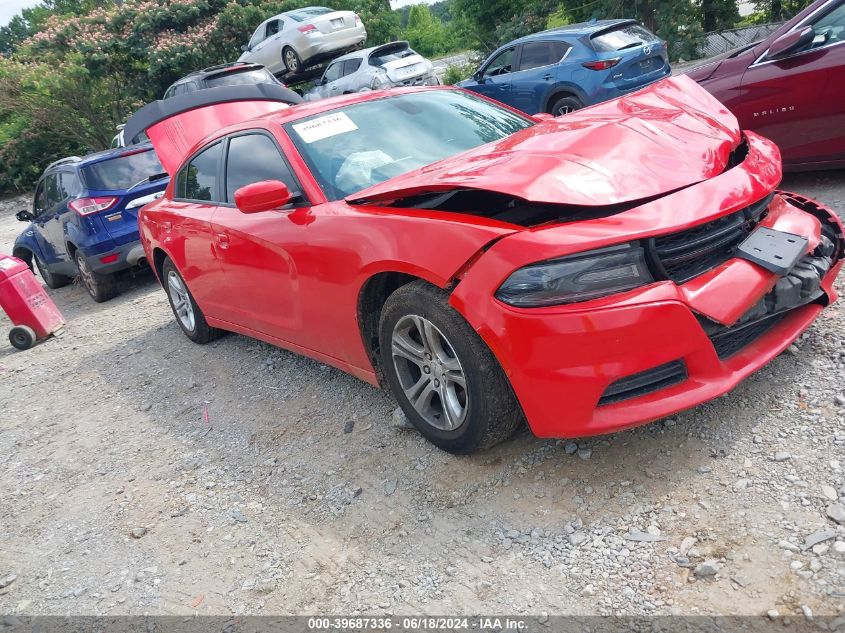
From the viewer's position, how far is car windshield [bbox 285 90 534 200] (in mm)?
3705

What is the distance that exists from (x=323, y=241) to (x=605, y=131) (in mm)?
1437

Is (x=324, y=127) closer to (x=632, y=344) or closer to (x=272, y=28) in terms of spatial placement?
(x=632, y=344)

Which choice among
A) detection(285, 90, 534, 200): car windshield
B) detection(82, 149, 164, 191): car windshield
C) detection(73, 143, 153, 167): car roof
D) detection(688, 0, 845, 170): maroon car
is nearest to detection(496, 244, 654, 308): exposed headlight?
detection(285, 90, 534, 200): car windshield

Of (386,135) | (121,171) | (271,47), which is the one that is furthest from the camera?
(271,47)

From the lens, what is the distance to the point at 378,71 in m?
14.9

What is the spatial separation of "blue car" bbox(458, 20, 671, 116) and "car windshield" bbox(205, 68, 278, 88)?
386 cm

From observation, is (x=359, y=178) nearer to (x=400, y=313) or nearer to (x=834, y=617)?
(x=400, y=313)

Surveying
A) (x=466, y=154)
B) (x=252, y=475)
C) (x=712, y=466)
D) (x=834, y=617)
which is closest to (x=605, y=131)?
(x=466, y=154)

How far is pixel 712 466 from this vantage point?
108 inches

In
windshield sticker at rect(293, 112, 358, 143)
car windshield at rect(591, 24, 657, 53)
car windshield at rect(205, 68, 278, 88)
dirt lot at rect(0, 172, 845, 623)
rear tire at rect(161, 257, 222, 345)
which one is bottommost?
dirt lot at rect(0, 172, 845, 623)

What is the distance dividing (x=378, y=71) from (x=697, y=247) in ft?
43.9

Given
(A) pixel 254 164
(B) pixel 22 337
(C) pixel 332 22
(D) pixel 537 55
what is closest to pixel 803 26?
(A) pixel 254 164

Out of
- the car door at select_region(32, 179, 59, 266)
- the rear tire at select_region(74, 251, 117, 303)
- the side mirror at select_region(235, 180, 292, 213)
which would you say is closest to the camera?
the side mirror at select_region(235, 180, 292, 213)

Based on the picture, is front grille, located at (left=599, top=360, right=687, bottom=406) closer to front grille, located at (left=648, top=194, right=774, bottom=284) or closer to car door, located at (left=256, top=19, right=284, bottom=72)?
front grille, located at (left=648, top=194, right=774, bottom=284)
